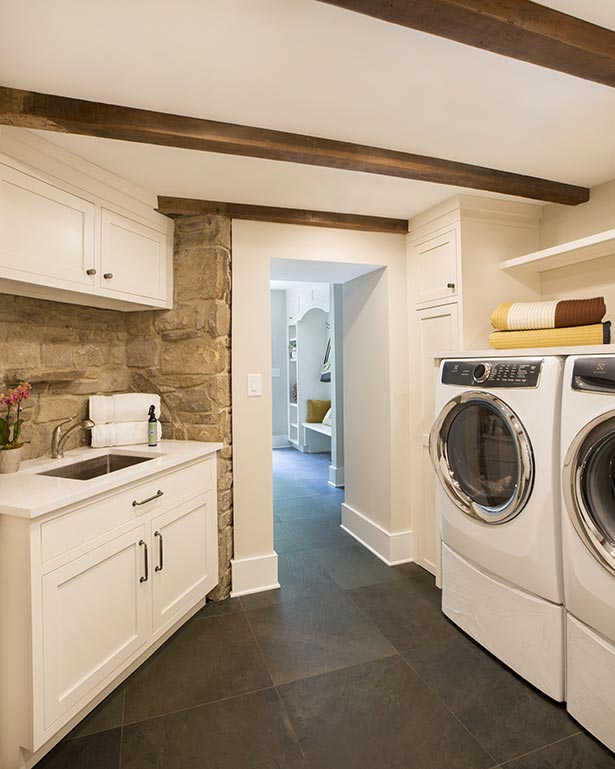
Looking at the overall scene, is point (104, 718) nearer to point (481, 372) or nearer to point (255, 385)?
point (255, 385)

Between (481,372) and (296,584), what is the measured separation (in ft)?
5.56

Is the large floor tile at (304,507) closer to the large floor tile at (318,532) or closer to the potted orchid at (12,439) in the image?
the large floor tile at (318,532)

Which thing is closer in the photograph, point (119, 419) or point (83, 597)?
point (83, 597)

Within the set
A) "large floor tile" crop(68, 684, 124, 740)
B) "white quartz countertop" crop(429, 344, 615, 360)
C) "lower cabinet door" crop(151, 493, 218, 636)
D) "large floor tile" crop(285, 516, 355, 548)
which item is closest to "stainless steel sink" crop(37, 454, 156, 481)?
"lower cabinet door" crop(151, 493, 218, 636)

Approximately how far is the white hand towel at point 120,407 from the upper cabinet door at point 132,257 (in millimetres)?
595

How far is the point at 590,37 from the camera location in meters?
1.20

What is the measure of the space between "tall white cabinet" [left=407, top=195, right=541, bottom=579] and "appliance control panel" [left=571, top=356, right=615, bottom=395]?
0.88 m

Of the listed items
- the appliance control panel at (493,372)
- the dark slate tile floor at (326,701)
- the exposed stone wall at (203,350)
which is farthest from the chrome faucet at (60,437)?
the appliance control panel at (493,372)

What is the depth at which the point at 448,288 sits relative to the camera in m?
2.49

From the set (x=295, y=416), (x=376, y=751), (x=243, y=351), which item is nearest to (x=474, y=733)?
(x=376, y=751)

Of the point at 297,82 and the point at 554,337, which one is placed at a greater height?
the point at 297,82

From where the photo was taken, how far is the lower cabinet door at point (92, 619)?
144 cm

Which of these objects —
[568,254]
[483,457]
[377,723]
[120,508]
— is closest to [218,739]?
[377,723]

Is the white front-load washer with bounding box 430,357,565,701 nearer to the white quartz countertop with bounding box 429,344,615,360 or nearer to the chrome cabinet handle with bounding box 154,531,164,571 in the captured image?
the white quartz countertop with bounding box 429,344,615,360
